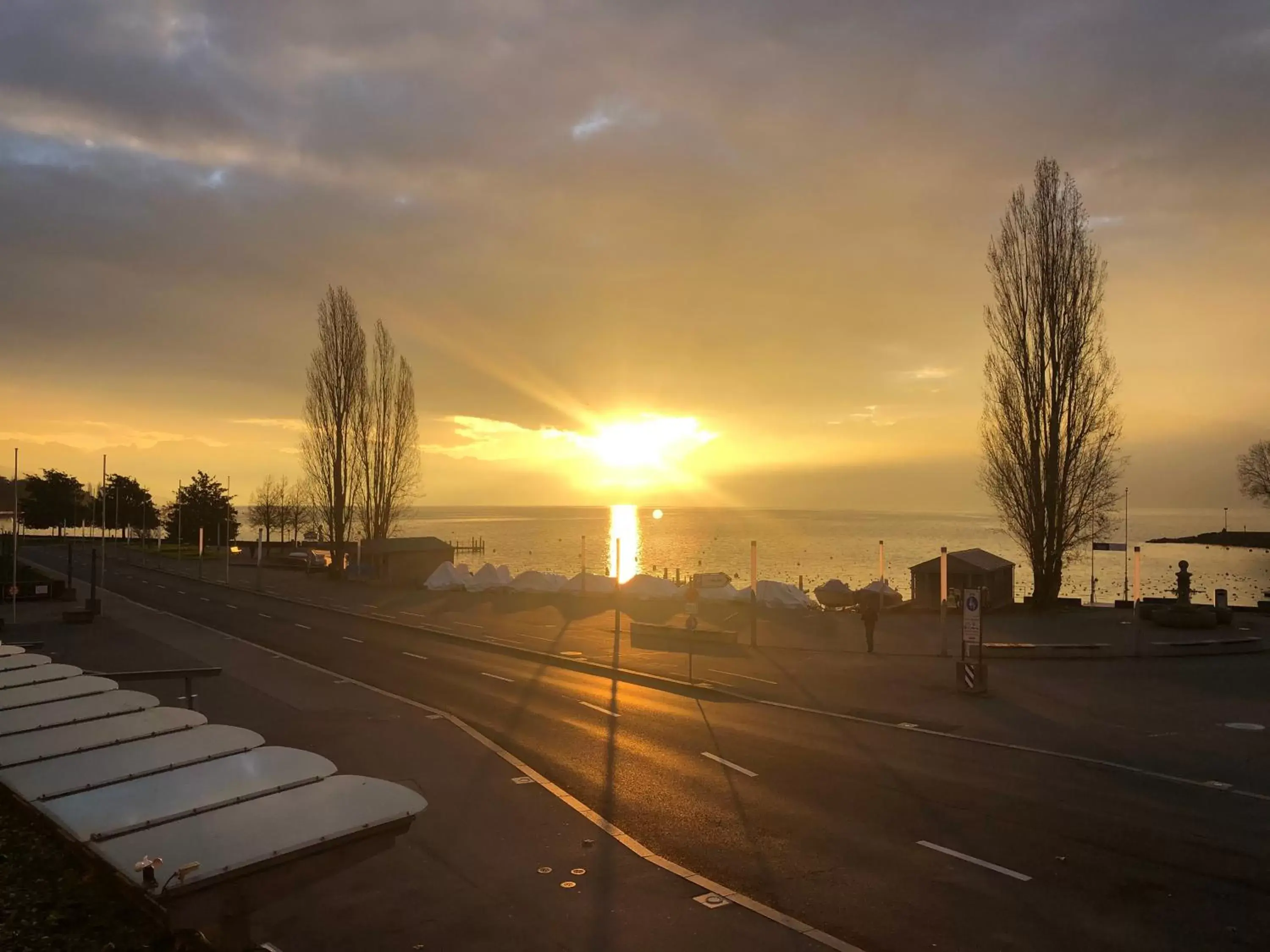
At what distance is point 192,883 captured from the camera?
5.06 m

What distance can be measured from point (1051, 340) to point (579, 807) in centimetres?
4014

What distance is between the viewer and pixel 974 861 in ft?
34.5

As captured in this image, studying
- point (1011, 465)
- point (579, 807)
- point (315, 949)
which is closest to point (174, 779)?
point (315, 949)

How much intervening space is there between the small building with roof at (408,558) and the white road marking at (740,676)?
118 feet

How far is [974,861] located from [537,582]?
43.6 m

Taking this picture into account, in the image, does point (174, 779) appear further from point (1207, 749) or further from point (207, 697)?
point (1207, 749)

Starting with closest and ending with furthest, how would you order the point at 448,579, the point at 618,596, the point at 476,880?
the point at 476,880, the point at 618,596, the point at 448,579

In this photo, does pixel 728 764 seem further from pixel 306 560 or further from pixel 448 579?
pixel 306 560

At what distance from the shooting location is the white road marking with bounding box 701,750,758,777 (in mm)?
14562

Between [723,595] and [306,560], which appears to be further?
[306,560]

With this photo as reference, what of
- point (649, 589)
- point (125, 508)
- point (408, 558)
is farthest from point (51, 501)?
point (649, 589)

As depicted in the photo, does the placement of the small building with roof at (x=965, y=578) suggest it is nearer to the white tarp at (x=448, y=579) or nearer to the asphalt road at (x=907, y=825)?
the white tarp at (x=448, y=579)

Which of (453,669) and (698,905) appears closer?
(698,905)

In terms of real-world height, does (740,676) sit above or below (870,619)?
below
